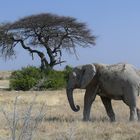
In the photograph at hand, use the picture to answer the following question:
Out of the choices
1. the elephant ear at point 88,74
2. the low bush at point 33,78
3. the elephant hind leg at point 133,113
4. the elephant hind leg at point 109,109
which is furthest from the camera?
the low bush at point 33,78

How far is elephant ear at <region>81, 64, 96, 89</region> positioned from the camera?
620 inches

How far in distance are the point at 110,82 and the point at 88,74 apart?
664 millimetres

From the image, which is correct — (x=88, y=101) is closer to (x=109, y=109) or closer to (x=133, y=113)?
(x=109, y=109)

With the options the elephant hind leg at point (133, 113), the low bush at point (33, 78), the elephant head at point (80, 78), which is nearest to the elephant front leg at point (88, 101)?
the elephant head at point (80, 78)

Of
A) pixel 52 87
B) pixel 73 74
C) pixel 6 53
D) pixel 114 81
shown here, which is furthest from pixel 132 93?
pixel 6 53

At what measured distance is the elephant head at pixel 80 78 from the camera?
15796 mm

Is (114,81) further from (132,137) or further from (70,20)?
(70,20)

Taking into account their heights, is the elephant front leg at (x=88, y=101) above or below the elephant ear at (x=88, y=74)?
below

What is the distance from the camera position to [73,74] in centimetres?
1631

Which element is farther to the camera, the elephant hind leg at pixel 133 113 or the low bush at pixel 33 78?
the low bush at pixel 33 78

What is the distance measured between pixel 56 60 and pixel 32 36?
3.50 meters

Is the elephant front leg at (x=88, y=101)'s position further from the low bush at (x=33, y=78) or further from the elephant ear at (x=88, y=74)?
the low bush at (x=33, y=78)

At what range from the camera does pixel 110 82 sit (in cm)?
1573

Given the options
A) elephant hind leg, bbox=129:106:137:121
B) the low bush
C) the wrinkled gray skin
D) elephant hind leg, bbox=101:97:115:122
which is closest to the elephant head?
the wrinkled gray skin
